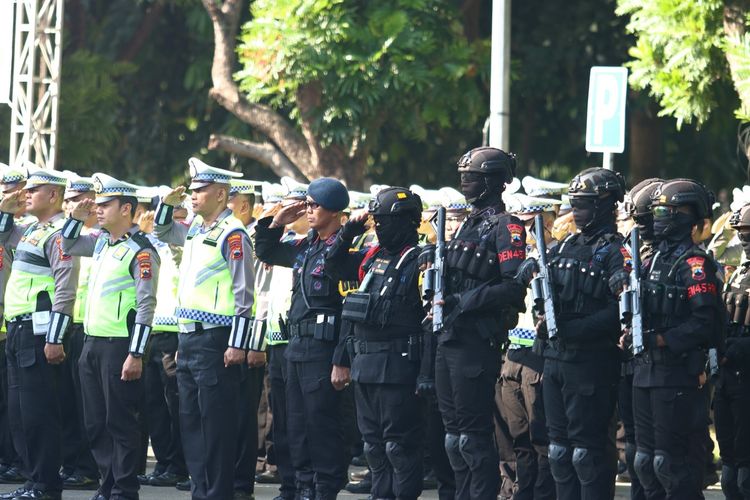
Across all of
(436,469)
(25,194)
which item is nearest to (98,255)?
(25,194)

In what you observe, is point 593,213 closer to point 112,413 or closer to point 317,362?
point 317,362

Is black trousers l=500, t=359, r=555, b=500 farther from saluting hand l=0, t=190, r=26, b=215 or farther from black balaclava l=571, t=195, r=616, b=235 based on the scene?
saluting hand l=0, t=190, r=26, b=215

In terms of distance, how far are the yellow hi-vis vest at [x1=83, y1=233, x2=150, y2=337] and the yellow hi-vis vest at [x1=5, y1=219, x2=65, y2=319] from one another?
24.2 inches

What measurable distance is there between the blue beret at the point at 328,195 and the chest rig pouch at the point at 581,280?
168 cm

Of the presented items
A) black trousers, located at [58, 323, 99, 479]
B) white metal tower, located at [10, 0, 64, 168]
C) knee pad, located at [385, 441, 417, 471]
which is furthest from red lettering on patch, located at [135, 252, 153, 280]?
white metal tower, located at [10, 0, 64, 168]

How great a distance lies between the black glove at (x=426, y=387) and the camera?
945 cm

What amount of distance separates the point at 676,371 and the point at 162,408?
4.92 metres

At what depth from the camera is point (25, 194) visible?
11539mm

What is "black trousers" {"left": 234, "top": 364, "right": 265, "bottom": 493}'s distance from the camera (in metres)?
11.3

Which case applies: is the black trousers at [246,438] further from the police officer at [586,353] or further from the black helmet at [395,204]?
the police officer at [586,353]

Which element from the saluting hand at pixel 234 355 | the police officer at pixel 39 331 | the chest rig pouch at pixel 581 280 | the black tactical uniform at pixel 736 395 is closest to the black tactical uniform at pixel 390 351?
the saluting hand at pixel 234 355

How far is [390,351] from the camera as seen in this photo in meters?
9.67

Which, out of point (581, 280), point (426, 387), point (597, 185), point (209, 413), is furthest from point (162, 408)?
point (597, 185)

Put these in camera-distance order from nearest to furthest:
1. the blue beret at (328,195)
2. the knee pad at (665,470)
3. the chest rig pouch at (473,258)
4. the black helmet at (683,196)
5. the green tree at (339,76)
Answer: the knee pad at (665,470), the black helmet at (683,196), the chest rig pouch at (473,258), the blue beret at (328,195), the green tree at (339,76)
